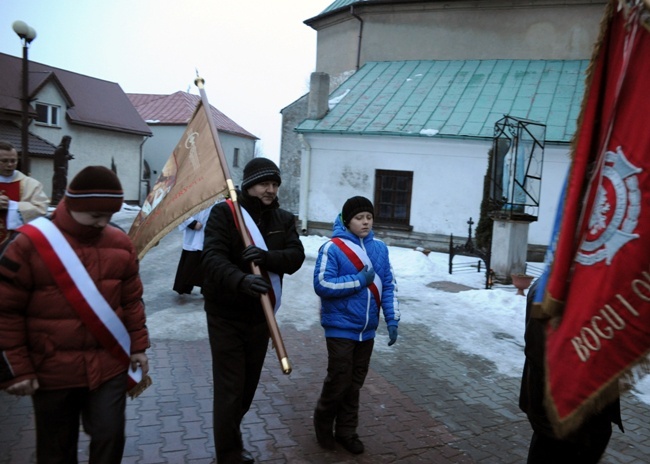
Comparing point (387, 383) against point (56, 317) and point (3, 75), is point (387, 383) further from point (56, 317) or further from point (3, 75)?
point (3, 75)

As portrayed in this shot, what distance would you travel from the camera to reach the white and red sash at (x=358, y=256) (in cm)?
381

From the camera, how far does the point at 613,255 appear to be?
4.86 feet

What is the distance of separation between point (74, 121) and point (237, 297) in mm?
28040

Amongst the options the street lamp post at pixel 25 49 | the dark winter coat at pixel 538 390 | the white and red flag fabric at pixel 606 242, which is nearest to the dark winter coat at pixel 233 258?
the dark winter coat at pixel 538 390

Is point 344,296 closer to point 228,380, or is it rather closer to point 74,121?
point 228,380

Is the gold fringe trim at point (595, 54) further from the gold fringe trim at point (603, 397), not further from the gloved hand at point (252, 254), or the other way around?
the gloved hand at point (252, 254)

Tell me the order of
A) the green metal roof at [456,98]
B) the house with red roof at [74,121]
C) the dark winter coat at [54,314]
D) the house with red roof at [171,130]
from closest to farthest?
the dark winter coat at [54,314]
the green metal roof at [456,98]
the house with red roof at [74,121]
the house with red roof at [171,130]

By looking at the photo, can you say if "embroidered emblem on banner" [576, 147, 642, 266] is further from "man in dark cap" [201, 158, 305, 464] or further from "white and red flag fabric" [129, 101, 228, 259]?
"white and red flag fabric" [129, 101, 228, 259]

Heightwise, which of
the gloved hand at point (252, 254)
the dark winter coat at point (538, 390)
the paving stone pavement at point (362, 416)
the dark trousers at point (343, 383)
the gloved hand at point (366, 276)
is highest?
the gloved hand at point (252, 254)

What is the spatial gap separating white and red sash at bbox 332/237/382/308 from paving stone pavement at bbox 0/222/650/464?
A: 1.16 meters

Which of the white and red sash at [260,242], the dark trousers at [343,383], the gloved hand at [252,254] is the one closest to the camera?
the gloved hand at [252,254]

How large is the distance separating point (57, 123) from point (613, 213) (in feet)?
98.1

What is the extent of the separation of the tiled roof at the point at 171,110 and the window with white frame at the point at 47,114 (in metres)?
11.4

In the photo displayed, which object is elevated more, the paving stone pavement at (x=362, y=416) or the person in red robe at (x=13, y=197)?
the person in red robe at (x=13, y=197)
